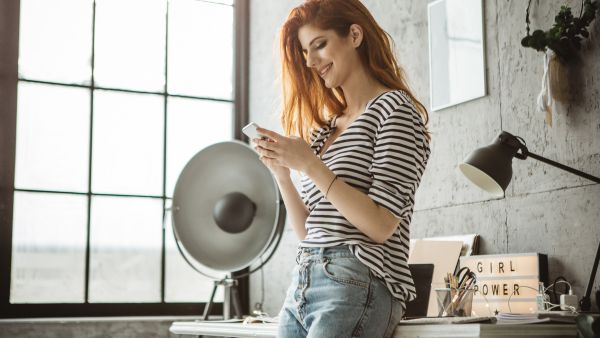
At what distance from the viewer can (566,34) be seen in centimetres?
217

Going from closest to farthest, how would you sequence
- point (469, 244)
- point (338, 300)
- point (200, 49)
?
1. point (338, 300)
2. point (469, 244)
3. point (200, 49)

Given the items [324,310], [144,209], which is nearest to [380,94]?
[324,310]

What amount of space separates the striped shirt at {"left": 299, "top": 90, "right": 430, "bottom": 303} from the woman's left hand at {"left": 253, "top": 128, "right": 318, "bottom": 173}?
0.07 meters

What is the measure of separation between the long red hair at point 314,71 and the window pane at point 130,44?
2.59 meters

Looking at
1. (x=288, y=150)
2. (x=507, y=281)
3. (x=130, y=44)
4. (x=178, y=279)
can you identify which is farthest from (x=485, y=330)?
(x=130, y=44)

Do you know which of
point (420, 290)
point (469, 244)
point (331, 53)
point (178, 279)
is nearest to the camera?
point (331, 53)

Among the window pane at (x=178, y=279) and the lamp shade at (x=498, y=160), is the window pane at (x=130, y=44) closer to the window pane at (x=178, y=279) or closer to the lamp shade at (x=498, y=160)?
the window pane at (x=178, y=279)

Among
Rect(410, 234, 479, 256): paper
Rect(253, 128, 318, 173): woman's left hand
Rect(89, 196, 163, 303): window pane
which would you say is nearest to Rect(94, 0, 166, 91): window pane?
Rect(89, 196, 163, 303): window pane

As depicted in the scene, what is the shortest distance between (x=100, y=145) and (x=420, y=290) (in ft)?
8.37

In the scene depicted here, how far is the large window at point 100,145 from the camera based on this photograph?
12.7 ft

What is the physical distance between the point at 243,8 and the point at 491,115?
2.42 metres

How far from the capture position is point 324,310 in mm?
1347

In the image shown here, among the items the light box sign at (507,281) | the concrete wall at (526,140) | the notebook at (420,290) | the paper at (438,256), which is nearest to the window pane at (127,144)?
the concrete wall at (526,140)

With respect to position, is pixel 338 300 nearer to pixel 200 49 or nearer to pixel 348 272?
pixel 348 272
